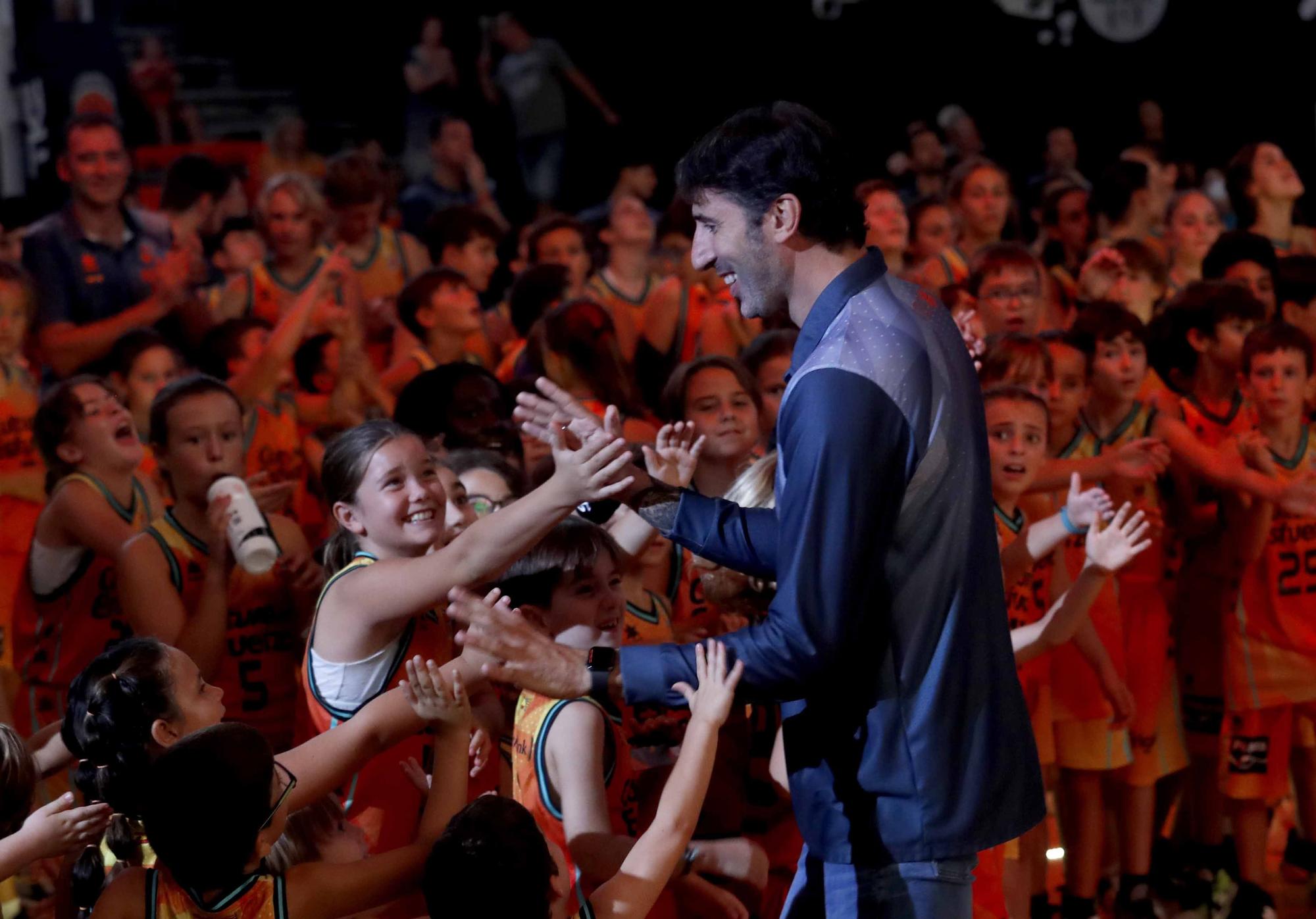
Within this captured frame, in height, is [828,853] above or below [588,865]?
above

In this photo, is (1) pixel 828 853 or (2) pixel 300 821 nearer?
(1) pixel 828 853

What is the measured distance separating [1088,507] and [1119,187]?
510 cm

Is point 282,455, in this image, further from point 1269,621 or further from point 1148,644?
point 1269,621

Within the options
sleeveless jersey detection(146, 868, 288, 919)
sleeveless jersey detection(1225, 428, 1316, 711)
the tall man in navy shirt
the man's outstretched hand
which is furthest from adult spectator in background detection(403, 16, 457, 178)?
the man's outstretched hand

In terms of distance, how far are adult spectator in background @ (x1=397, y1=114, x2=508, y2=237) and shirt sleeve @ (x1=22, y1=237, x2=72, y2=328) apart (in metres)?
3.63

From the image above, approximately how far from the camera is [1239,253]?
6641 mm

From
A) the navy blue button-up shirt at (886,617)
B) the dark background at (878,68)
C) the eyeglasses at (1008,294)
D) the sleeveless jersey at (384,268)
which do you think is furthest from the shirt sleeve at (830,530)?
the dark background at (878,68)

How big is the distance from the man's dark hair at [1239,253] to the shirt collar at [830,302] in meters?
4.56

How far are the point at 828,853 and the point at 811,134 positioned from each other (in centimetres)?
103

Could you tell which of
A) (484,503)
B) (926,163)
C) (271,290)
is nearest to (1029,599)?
(484,503)

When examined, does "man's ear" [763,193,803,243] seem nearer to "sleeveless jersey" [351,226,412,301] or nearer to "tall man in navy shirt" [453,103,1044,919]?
"tall man in navy shirt" [453,103,1044,919]

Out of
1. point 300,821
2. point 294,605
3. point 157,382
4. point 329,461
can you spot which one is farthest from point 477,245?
point 300,821

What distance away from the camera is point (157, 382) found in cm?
556

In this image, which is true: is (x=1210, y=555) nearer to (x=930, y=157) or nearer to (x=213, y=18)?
(x=930, y=157)
